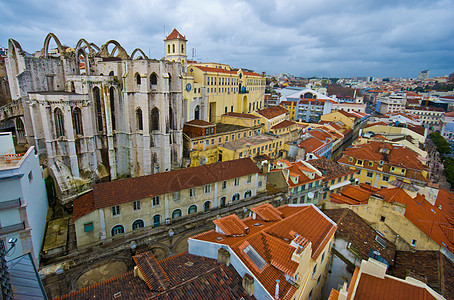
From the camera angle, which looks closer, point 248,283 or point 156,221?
point 248,283

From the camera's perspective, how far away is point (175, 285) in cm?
1321

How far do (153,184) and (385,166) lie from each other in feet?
122

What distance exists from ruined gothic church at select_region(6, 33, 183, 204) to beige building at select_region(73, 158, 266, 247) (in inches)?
377

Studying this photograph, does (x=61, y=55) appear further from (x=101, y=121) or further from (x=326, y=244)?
(x=326, y=244)

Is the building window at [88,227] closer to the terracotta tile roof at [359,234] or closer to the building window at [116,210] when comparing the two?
the building window at [116,210]

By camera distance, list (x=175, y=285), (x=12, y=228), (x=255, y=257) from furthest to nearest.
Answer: (x=12, y=228), (x=255, y=257), (x=175, y=285)

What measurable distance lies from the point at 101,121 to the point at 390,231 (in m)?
37.3

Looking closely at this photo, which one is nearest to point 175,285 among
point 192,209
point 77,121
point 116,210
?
point 116,210

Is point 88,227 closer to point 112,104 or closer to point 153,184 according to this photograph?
point 153,184

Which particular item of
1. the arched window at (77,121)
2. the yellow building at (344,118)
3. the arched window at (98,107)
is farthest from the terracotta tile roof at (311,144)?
the arched window at (77,121)

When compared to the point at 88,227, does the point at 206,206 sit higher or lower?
lower

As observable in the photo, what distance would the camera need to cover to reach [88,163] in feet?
111

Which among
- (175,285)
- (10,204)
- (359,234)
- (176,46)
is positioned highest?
(176,46)

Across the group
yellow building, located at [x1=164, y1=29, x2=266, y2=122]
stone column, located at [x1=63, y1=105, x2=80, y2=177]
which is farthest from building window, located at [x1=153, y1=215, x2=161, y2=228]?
yellow building, located at [x1=164, y1=29, x2=266, y2=122]
